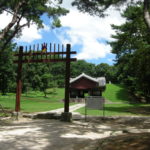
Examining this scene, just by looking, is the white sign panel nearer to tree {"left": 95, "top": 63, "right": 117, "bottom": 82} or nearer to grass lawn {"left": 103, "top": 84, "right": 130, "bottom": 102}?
grass lawn {"left": 103, "top": 84, "right": 130, "bottom": 102}

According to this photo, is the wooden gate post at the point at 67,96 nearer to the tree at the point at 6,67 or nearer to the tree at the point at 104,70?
the tree at the point at 6,67

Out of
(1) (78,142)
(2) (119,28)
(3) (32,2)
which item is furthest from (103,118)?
(2) (119,28)

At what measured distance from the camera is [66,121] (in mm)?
11609

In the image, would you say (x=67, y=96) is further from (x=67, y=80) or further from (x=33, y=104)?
(x=33, y=104)

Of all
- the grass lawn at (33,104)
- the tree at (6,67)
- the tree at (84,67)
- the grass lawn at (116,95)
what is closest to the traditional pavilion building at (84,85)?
the grass lawn at (116,95)

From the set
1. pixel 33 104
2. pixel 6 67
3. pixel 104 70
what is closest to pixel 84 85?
pixel 6 67

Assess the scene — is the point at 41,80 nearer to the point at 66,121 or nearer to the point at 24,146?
the point at 66,121

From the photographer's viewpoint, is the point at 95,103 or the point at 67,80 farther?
the point at 95,103

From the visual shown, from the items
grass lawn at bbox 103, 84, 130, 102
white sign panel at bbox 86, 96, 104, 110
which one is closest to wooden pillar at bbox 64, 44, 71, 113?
white sign panel at bbox 86, 96, 104, 110

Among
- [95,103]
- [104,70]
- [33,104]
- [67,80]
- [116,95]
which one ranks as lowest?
[33,104]

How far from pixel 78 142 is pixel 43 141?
1096 millimetres

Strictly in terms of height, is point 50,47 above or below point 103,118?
above

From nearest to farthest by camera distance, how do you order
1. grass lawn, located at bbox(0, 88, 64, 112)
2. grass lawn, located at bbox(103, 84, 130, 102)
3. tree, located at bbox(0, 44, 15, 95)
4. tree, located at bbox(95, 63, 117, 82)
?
grass lawn, located at bbox(0, 88, 64, 112), tree, located at bbox(0, 44, 15, 95), grass lawn, located at bbox(103, 84, 130, 102), tree, located at bbox(95, 63, 117, 82)

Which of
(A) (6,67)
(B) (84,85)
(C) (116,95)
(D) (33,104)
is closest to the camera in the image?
(D) (33,104)
